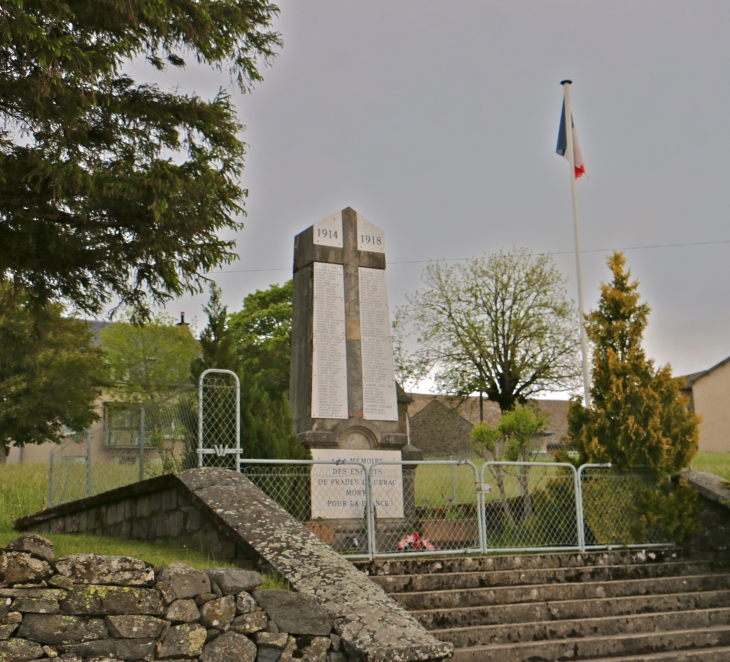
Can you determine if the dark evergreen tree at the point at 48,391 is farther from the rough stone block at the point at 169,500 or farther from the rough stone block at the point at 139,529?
the rough stone block at the point at 169,500

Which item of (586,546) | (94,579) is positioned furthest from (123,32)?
(586,546)

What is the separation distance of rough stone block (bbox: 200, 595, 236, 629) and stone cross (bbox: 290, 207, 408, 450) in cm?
665

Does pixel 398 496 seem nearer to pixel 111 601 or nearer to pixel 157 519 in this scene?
pixel 157 519

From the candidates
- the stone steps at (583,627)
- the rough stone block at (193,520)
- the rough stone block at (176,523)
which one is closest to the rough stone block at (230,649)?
the rough stone block at (193,520)

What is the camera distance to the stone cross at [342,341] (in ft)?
41.1

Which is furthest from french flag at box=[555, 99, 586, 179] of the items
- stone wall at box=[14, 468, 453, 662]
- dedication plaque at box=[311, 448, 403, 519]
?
stone wall at box=[14, 468, 453, 662]

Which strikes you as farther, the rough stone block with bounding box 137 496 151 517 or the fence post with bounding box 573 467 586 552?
the fence post with bounding box 573 467 586 552

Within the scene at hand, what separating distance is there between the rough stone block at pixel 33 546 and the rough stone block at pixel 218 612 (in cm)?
101

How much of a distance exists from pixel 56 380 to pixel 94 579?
2566cm

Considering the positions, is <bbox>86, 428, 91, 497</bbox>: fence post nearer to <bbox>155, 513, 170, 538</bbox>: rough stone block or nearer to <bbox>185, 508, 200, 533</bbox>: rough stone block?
<bbox>155, 513, 170, 538</bbox>: rough stone block

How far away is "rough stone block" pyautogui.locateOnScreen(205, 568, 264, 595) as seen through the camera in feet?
17.8

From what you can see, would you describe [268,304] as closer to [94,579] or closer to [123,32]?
[123,32]

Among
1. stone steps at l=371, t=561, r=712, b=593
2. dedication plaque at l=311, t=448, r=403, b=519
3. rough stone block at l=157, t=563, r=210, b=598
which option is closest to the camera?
rough stone block at l=157, t=563, r=210, b=598

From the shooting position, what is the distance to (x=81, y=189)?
332 inches
